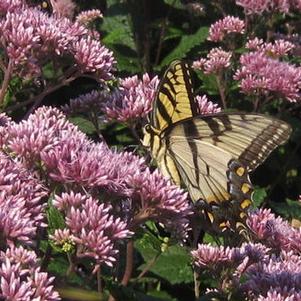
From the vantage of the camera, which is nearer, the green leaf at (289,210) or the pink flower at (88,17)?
the green leaf at (289,210)

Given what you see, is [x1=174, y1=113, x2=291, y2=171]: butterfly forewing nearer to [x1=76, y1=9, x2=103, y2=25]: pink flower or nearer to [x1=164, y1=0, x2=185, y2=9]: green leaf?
[x1=76, y1=9, x2=103, y2=25]: pink flower

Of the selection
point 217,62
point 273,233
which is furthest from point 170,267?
point 217,62

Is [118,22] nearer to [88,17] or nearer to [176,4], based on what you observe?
[176,4]

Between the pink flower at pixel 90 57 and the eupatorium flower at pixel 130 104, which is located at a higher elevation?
the pink flower at pixel 90 57

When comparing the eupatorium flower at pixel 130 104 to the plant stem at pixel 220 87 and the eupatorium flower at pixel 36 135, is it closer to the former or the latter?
the eupatorium flower at pixel 36 135

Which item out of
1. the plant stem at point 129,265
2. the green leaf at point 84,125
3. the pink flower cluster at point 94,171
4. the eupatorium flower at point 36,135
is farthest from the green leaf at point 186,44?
the pink flower cluster at point 94,171

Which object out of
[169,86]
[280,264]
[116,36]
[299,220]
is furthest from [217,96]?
[280,264]

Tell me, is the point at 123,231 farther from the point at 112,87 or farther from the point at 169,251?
the point at 169,251
